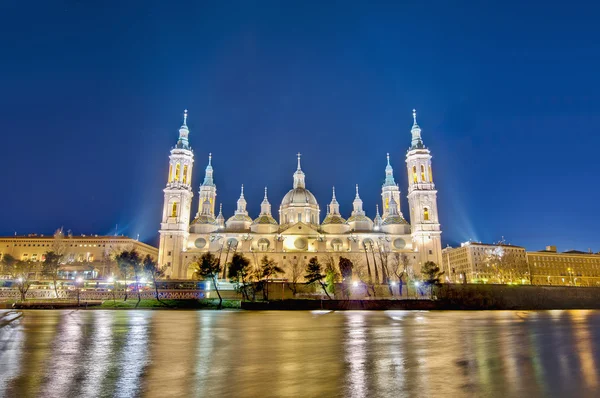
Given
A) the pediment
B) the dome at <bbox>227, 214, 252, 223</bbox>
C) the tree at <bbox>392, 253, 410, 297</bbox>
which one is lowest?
the tree at <bbox>392, 253, 410, 297</bbox>

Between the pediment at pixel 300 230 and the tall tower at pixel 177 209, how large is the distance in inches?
816

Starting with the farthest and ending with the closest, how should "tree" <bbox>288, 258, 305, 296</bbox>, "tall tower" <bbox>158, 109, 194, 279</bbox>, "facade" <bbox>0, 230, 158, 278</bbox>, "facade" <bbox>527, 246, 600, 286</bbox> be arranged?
"facade" <bbox>0, 230, 158, 278</bbox> → "facade" <bbox>527, 246, 600, 286</bbox> → "tall tower" <bbox>158, 109, 194, 279</bbox> → "tree" <bbox>288, 258, 305, 296</bbox>

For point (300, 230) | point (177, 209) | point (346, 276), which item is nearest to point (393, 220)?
point (300, 230)

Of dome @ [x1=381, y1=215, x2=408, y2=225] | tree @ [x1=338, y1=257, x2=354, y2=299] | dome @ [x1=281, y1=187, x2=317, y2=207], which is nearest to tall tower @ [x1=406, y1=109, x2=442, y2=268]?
dome @ [x1=381, y1=215, x2=408, y2=225]

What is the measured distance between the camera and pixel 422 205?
78125 millimetres

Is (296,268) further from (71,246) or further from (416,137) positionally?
(71,246)

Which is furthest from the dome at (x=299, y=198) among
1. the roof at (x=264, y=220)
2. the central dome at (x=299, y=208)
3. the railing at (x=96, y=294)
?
the railing at (x=96, y=294)

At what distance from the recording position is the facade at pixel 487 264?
8421 cm

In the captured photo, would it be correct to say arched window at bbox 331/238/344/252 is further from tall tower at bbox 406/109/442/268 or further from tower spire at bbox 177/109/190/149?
tower spire at bbox 177/109/190/149

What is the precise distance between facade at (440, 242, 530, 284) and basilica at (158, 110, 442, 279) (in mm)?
14009

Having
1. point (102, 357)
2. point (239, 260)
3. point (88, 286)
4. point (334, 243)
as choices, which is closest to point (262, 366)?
point (102, 357)

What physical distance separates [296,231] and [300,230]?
33.6 inches

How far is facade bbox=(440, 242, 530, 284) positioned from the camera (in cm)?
8421

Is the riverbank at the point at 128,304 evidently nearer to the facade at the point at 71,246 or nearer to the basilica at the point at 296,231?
the basilica at the point at 296,231
